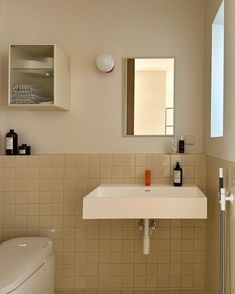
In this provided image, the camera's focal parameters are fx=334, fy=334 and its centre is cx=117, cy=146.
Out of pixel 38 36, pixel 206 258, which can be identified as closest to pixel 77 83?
pixel 38 36

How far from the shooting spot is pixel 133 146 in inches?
105

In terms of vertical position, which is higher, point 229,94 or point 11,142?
point 229,94

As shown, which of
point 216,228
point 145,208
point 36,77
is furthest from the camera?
point 36,77

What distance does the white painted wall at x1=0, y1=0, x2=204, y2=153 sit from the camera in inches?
104

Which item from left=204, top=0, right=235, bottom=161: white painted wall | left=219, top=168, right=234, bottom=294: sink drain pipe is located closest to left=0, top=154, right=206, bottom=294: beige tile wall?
left=204, top=0, right=235, bottom=161: white painted wall

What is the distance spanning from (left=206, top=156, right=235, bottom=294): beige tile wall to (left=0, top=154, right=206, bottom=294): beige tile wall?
0.25 meters

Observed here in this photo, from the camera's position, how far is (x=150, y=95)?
8.68 ft

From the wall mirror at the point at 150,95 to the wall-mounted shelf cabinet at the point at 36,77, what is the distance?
527 millimetres

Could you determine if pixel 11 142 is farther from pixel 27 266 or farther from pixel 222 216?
pixel 222 216

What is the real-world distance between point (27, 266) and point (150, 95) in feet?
5.01

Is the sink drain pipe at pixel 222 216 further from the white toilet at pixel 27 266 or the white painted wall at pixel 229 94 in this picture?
the white toilet at pixel 27 266

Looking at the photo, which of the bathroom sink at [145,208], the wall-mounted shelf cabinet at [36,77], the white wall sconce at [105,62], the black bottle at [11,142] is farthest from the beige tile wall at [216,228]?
the black bottle at [11,142]

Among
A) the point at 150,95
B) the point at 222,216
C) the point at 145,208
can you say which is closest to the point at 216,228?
the point at 222,216

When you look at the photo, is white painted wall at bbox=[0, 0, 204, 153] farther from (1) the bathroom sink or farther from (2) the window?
(1) the bathroom sink
